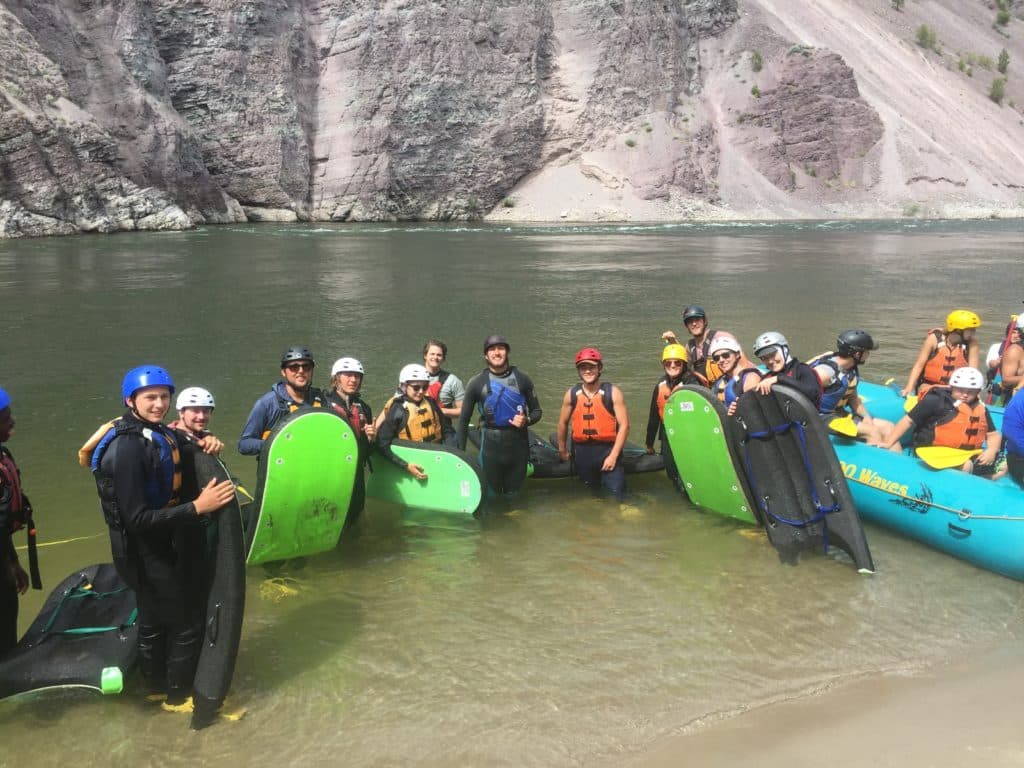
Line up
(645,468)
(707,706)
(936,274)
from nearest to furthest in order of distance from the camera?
(707,706) < (645,468) < (936,274)

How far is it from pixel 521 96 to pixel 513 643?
61160mm

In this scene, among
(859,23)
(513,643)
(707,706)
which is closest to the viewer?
(707,706)

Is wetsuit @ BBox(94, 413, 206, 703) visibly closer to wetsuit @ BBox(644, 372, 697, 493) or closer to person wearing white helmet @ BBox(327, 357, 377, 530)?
person wearing white helmet @ BBox(327, 357, 377, 530)

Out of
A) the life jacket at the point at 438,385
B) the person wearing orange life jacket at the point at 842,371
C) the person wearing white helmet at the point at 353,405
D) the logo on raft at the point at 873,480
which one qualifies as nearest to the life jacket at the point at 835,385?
the person wearing orange life jacket at the point at 842,371

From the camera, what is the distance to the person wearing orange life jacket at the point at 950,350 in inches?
311

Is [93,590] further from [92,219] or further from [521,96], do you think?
[521,96]

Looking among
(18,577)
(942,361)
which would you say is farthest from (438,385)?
(942,361)

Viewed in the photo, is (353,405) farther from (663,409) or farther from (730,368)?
(730,368)

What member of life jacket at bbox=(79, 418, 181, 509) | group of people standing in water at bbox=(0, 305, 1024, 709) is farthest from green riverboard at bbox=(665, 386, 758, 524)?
life jacket at bbox=(79, 418, 181, 509)

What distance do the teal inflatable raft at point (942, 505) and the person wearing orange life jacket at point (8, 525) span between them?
5.87 metres

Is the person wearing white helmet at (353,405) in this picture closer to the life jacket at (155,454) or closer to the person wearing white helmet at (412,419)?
the person wearing white helmet at (412,419)

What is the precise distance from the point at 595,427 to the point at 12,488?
4.38 meters

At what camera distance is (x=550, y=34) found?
64688 millimetres

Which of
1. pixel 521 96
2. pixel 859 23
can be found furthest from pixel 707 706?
pixel 859 23
